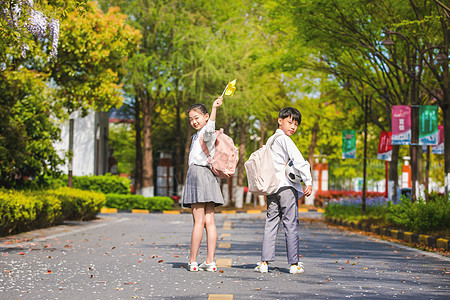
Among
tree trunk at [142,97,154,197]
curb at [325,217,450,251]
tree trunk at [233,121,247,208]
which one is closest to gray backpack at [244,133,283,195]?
curb at [325,217,450,251]

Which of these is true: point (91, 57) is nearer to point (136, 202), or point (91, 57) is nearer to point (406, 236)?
point (406, 236)

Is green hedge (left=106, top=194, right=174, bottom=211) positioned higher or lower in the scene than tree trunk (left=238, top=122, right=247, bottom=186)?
lower

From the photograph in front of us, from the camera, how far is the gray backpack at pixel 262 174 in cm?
818

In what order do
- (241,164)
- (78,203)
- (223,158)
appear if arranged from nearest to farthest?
(223,158), (78,203), (241,164)

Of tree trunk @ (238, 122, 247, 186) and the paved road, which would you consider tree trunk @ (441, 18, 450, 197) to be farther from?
tree trunk @ (238, 122, 247, 186)

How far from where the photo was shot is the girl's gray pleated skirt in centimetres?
824

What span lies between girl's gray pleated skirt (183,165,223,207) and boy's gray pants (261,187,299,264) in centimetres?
61

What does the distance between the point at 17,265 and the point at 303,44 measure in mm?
13908

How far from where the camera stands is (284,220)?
8.30m

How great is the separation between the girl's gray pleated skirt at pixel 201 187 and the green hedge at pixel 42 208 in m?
5.68

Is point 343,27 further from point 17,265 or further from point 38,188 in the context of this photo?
point 17,265

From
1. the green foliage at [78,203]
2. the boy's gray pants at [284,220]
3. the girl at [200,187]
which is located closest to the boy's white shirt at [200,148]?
the girl at [200,187]

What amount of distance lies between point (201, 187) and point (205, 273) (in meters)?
0.96

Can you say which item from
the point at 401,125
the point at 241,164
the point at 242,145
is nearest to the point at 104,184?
the point at 242,145
